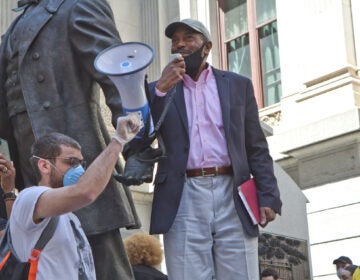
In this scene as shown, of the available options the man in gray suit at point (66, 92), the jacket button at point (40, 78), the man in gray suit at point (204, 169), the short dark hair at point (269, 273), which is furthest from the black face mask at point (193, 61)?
the short dark hair at point (269, 273)

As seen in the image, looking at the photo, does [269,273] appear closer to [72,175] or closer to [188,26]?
[188,26]

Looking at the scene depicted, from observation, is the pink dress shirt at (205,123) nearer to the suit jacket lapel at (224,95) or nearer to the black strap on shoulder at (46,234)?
the suit jacket lapel at (224,95)

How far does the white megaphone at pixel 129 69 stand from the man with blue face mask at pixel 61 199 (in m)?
0.26

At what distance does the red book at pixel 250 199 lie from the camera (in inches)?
161

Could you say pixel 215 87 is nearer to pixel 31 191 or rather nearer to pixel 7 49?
pixel 7 49

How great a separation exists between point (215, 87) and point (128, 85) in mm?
863

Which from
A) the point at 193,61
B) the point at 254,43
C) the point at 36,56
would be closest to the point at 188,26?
the point at 193,61

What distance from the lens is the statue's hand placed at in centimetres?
371

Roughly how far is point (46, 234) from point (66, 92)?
1.08 metres

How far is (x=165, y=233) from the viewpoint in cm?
405

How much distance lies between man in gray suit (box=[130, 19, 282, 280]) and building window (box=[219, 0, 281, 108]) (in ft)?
45.8

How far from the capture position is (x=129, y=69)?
362 cm

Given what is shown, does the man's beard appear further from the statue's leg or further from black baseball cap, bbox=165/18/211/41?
black baseball cap, bbox=165/18/211/41

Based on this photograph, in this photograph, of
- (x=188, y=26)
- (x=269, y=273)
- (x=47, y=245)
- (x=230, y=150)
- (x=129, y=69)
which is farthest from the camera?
(x=269, y=273)
